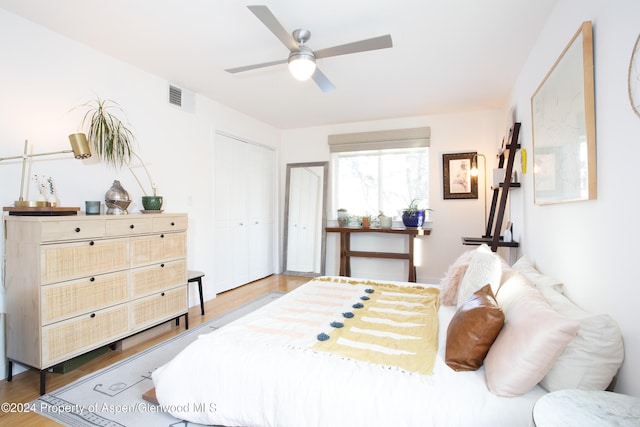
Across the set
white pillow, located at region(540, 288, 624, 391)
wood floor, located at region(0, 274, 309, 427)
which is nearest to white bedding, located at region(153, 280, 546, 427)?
white pillow, located at region(540, 288, 624, 391)

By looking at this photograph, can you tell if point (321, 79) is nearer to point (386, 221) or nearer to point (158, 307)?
point (158, 307)

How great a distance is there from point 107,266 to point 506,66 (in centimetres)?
388

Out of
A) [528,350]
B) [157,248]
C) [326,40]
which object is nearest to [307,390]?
[528,350]

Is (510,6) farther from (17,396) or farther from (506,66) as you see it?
(17,396)

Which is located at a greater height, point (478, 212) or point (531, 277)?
point (478, 212)

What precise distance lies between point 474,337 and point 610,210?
2.42ft

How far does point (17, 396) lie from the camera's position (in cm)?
194

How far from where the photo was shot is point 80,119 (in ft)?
8.50

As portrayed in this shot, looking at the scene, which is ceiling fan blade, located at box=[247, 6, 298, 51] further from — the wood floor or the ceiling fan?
the wood floor

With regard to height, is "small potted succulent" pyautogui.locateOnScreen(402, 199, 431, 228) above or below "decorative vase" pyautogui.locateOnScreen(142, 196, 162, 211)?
below

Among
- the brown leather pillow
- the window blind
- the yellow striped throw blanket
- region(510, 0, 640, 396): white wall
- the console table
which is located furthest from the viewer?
the window blind

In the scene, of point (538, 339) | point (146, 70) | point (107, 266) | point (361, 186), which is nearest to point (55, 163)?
point (107, 266)

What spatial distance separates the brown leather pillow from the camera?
4.31 feet

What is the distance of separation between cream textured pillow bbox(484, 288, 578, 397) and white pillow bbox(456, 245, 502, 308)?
52 cm
